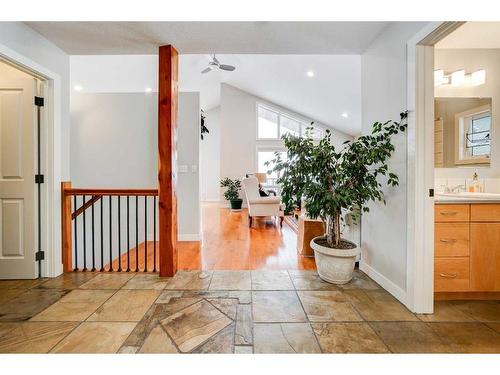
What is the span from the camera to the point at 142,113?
13.0 ft

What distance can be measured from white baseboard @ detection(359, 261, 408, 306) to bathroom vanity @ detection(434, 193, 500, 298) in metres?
0.34

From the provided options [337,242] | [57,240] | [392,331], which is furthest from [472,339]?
[57,240]

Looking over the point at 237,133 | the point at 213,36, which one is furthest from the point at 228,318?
the point at 237,133

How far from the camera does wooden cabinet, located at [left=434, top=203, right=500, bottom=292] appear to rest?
6.46ft

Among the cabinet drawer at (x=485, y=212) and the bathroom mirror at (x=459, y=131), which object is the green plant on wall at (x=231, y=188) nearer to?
the bathroom mirror at (x=459, y=131)

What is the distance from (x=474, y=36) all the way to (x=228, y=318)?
Answer: 3244 millimetres

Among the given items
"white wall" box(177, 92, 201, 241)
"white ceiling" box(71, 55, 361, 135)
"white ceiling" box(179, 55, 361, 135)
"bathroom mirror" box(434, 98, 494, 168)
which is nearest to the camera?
"bathroom mirror" box(434, 98, 494, 168)

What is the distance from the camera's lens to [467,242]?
77.7 inches

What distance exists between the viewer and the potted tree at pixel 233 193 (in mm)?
7701

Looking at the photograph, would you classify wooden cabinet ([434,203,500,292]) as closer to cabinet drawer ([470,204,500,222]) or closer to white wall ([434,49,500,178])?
cabinet drawer ([470,204,500,222])

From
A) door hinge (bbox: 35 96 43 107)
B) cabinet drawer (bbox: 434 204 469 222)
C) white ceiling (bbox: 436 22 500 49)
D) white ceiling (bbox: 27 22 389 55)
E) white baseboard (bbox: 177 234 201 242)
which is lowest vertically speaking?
white baseboard (bbox: 177 234 201 242)

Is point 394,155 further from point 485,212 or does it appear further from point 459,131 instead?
point 459,131

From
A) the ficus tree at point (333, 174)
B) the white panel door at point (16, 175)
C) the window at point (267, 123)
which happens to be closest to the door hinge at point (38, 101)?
the white panel door at point (16, 175)

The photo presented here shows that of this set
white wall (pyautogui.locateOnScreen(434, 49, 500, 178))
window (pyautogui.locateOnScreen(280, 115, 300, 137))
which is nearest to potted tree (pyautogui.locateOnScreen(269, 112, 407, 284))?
white wall (pyautogui.locateOnScreen(434, 49, 500, 178))
